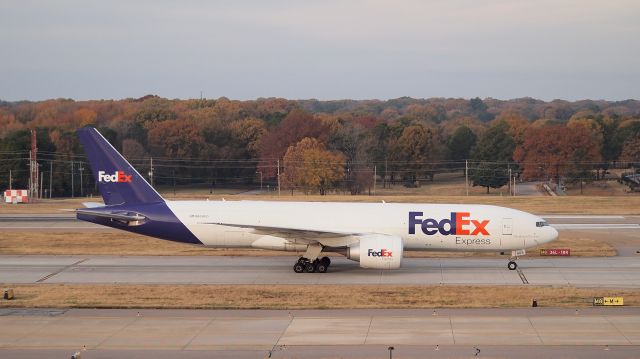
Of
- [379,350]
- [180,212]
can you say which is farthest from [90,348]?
[180,212]

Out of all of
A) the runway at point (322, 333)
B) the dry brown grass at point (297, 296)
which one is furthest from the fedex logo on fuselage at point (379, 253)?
the runway at point (322, 333)

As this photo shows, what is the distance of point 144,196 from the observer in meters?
38.7

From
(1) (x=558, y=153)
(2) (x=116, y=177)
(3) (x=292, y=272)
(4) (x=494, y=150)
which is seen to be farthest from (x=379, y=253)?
(4) (x=494, y=150)

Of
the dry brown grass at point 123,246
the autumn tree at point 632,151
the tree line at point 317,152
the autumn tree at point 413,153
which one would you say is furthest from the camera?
the autumn tree at point 632,151

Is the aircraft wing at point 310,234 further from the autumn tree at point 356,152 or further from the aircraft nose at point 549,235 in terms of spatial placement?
the autumn tree at point 356,152

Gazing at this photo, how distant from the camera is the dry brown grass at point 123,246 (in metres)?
43.3

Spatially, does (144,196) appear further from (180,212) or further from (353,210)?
(353,210)

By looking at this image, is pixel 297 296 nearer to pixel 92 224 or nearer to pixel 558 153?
pixel 92 224

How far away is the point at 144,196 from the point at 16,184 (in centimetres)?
8060

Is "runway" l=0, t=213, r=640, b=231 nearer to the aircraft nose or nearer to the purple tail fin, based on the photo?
the purple tail fin

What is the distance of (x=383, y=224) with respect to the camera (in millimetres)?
37188

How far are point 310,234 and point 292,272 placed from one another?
224 cm

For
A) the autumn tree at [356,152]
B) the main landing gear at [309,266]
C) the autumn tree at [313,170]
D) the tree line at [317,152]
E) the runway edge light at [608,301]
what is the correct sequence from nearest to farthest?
the runway edge light at [608,301], the main landing gear at [309,266], the autumn tree at [313,170], the tree line at [317,152], the autumn tree at [356,152]

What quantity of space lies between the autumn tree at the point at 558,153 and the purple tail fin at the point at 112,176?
8863cm
